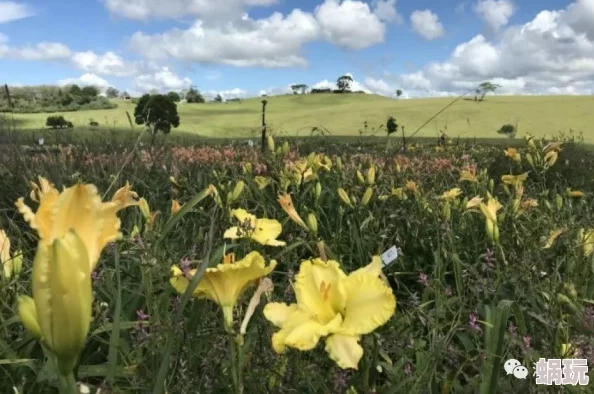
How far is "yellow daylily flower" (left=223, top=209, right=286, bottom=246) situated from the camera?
158cm

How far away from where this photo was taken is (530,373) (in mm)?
1347

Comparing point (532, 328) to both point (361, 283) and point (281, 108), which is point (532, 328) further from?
point (281, 108)

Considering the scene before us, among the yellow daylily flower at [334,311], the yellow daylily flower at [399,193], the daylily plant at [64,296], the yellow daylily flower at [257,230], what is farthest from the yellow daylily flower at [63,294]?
the yellow daylily flower at [399,193]

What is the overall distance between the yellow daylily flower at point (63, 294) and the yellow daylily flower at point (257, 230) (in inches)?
35.2

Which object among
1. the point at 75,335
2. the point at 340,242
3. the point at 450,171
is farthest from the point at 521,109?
the point at 75,335

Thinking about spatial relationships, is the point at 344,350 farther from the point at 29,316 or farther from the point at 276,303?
the point at 29,316

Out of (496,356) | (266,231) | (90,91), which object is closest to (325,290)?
(496,356)

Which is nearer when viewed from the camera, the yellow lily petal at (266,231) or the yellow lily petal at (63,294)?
the yellow lily petal at (63,294)

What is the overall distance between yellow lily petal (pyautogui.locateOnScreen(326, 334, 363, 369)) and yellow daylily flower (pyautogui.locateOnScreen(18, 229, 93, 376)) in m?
0.37

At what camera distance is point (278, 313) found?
1.00 meters

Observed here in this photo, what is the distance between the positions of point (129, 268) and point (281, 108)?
53339 millimetres

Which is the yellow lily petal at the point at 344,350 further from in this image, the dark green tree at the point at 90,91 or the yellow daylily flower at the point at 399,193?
the dark green tree at the point at 90,91

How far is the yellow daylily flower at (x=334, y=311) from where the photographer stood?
880 mm

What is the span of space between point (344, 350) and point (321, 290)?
12cm
